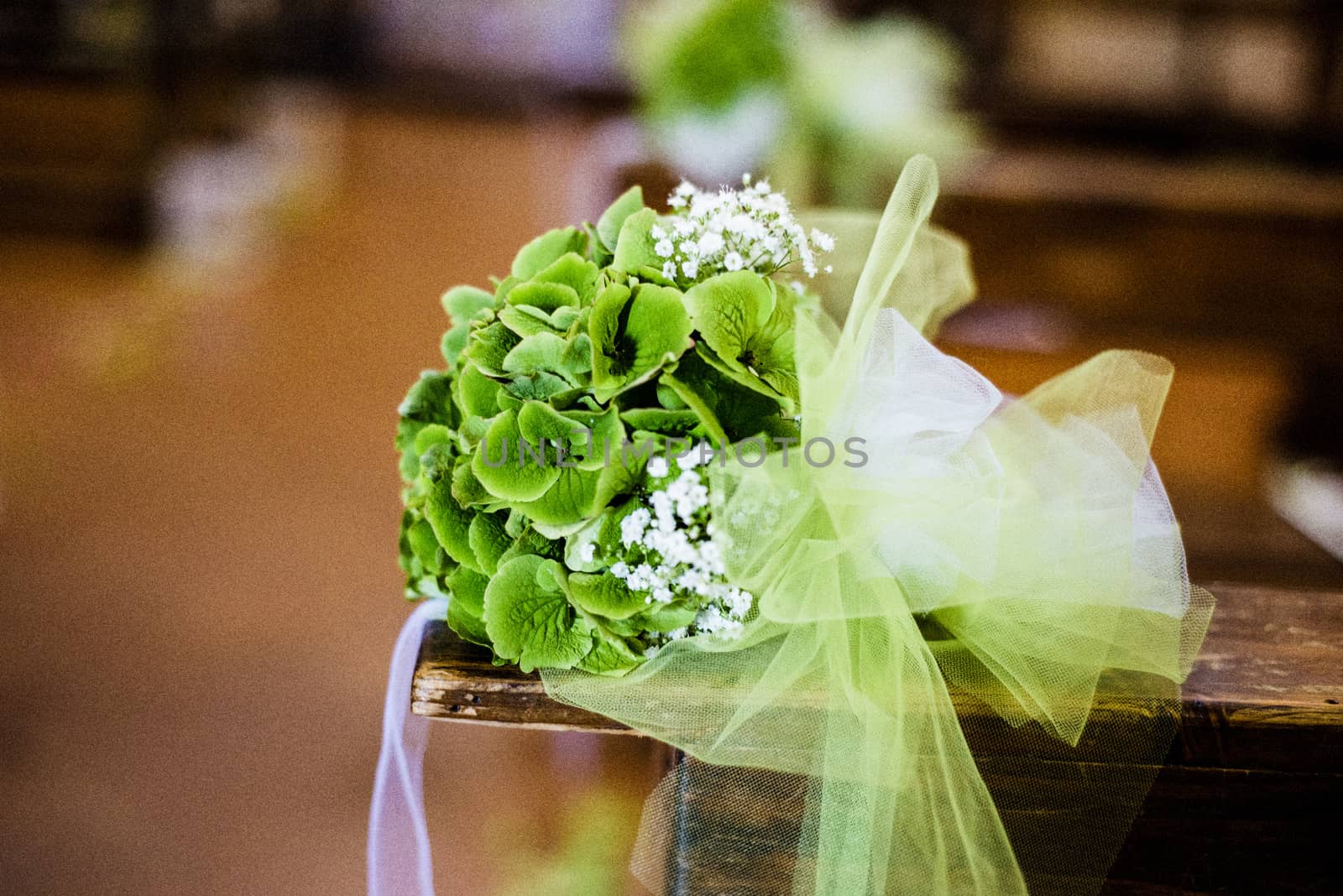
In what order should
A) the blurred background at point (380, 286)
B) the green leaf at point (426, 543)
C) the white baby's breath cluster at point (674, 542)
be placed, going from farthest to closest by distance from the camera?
1. the blurred background at point (380, 286)
2. the green leaf at point (426, 543)
3. the white baby's breath cluster at point (674, 542)

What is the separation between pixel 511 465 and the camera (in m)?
0.67

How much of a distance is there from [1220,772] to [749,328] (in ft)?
1.50

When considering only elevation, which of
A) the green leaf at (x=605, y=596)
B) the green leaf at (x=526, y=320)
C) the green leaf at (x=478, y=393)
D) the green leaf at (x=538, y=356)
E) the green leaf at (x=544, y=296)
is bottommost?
the green leaf at (x=605, y=596)

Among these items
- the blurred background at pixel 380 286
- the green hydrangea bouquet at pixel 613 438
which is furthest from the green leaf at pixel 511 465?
the blurred background at pixel 380 286

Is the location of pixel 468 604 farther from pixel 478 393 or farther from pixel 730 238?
pixel 730 238

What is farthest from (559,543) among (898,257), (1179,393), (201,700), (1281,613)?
(1179,393)

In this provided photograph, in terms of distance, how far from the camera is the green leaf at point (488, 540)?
27.9 inches

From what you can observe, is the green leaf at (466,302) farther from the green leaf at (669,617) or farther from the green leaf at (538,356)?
the green leaf at (669,617)

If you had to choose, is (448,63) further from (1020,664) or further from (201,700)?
(1020,664)

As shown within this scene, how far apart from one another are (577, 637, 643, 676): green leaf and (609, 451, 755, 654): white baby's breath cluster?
4cm

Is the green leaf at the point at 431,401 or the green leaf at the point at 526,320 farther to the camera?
the green leaf at the point at 431,401

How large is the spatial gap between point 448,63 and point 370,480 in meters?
4.76

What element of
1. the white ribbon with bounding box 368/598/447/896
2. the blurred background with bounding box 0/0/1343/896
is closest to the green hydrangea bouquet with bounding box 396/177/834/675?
the white ribbon with bounding box 368/598/447/896

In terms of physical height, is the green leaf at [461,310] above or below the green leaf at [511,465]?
above
